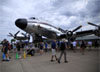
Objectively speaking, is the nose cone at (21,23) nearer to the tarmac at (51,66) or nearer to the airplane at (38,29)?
the airplane at (38,29)

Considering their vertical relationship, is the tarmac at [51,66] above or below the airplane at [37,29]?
below

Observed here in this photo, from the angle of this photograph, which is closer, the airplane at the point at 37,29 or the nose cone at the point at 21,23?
the nose cone at the point at 21,23

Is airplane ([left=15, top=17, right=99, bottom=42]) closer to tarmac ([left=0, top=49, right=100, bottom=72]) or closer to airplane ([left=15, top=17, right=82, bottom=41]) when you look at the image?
airplane ([left=15, top=17, right=82, bottom=41])

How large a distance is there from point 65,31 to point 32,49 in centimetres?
726

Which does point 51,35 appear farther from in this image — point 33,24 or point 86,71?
point 86,71

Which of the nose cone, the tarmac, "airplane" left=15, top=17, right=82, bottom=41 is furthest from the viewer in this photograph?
"airplane" left=15, top=17, right=82, bottom=41

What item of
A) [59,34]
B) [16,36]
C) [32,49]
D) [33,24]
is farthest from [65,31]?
[16,36]

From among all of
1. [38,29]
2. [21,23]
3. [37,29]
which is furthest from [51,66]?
[38,29]

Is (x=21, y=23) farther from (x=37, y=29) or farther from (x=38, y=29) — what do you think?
(x=38, y=29)

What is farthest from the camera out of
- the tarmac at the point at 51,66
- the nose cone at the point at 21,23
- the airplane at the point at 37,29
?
the airplane at the point at 37,29

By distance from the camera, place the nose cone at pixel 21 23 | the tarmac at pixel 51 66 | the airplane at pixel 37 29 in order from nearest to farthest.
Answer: the tarmac at pixel 51 66 < the nose cone at pixel 21 23 < the airplane at pixel 37 29

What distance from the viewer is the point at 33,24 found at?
13.0m

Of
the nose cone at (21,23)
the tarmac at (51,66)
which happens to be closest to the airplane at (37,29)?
the nose cone at (21,23)

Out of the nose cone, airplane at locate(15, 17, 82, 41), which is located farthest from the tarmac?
airplane at locate(15, 17, 82, 41)
